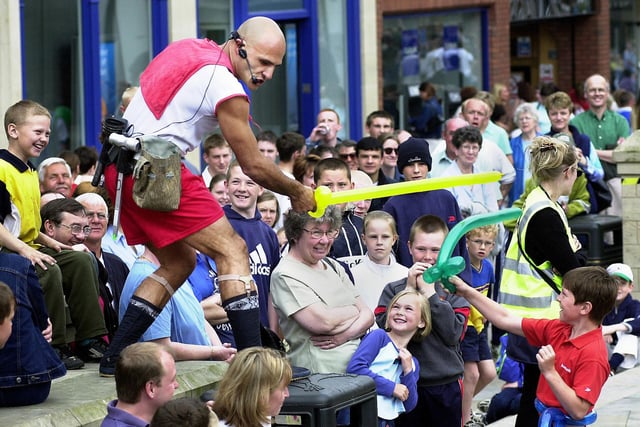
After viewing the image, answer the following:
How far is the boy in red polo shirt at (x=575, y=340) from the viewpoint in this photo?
6531 millimetres

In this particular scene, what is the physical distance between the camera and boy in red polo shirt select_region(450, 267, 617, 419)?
653cm

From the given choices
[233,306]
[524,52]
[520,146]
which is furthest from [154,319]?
[524,52]

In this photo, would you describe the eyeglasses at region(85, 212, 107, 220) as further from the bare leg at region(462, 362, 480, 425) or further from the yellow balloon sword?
the bare leg at region(462, 362, 480, 425)

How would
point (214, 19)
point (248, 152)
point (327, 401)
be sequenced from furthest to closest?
point (214, 19)
point (248, 152)
point (327, 401)

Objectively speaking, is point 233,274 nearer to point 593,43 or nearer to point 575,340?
point 575,340

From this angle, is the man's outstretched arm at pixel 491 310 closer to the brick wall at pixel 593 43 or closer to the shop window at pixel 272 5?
the shop window at pixel 272 5

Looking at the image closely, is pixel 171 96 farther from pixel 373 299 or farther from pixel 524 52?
pixel 524 52

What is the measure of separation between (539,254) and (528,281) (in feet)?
0.95

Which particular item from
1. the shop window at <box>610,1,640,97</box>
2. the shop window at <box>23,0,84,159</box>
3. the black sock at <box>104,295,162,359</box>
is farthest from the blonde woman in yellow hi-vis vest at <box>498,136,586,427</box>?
the shop window at <box>610,1,640,97</box>

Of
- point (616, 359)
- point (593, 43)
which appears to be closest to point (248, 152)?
point (616, 359)

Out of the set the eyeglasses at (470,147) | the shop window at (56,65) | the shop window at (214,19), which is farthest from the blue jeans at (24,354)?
the shop window at (214,19)

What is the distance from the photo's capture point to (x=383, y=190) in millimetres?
6789

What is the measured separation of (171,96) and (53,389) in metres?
1.48

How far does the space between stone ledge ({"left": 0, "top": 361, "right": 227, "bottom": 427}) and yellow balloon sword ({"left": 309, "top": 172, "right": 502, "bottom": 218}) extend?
0.95m
